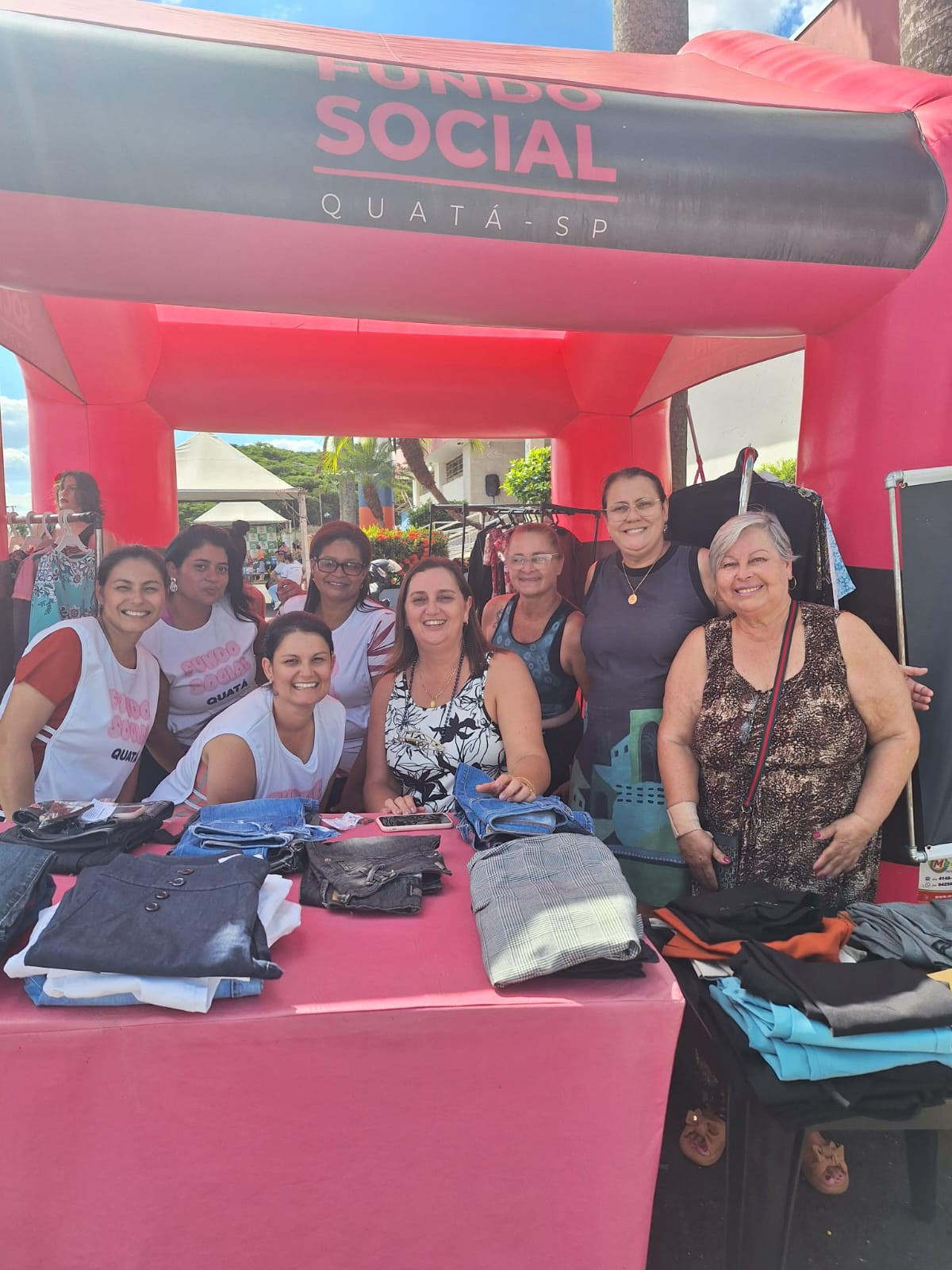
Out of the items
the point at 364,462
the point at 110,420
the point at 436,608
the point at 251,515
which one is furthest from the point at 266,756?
the point at 364,462

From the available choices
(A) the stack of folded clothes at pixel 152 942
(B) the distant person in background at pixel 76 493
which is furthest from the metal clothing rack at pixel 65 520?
(A) the stack of folded clothes at pixel 152 942

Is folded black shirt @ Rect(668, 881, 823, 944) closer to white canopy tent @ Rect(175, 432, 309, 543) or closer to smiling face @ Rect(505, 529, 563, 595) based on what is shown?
smiling face @ Rect(505, 529, 563, 595)

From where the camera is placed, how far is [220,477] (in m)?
13.2

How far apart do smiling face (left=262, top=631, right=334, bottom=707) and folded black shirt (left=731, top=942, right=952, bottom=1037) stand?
1351 mm

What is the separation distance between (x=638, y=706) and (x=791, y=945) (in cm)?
96

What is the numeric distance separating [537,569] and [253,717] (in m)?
1.18

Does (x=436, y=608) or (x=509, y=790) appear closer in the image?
(x=509, y=790)

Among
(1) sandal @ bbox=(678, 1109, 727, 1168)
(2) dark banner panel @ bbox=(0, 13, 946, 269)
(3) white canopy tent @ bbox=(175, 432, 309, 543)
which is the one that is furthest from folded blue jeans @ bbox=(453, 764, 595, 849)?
(3) white canopy tent @ bbox=(175, 432, 309, 543)

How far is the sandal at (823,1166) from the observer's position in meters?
1.90

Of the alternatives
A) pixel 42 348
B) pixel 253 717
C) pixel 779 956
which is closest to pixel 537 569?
pixel 253 717

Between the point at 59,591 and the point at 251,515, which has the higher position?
the point at 251,515

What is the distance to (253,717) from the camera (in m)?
2.24

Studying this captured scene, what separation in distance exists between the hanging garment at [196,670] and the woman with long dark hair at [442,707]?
2.84 ft

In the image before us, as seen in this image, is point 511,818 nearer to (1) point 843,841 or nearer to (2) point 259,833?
(2) point 259,833
